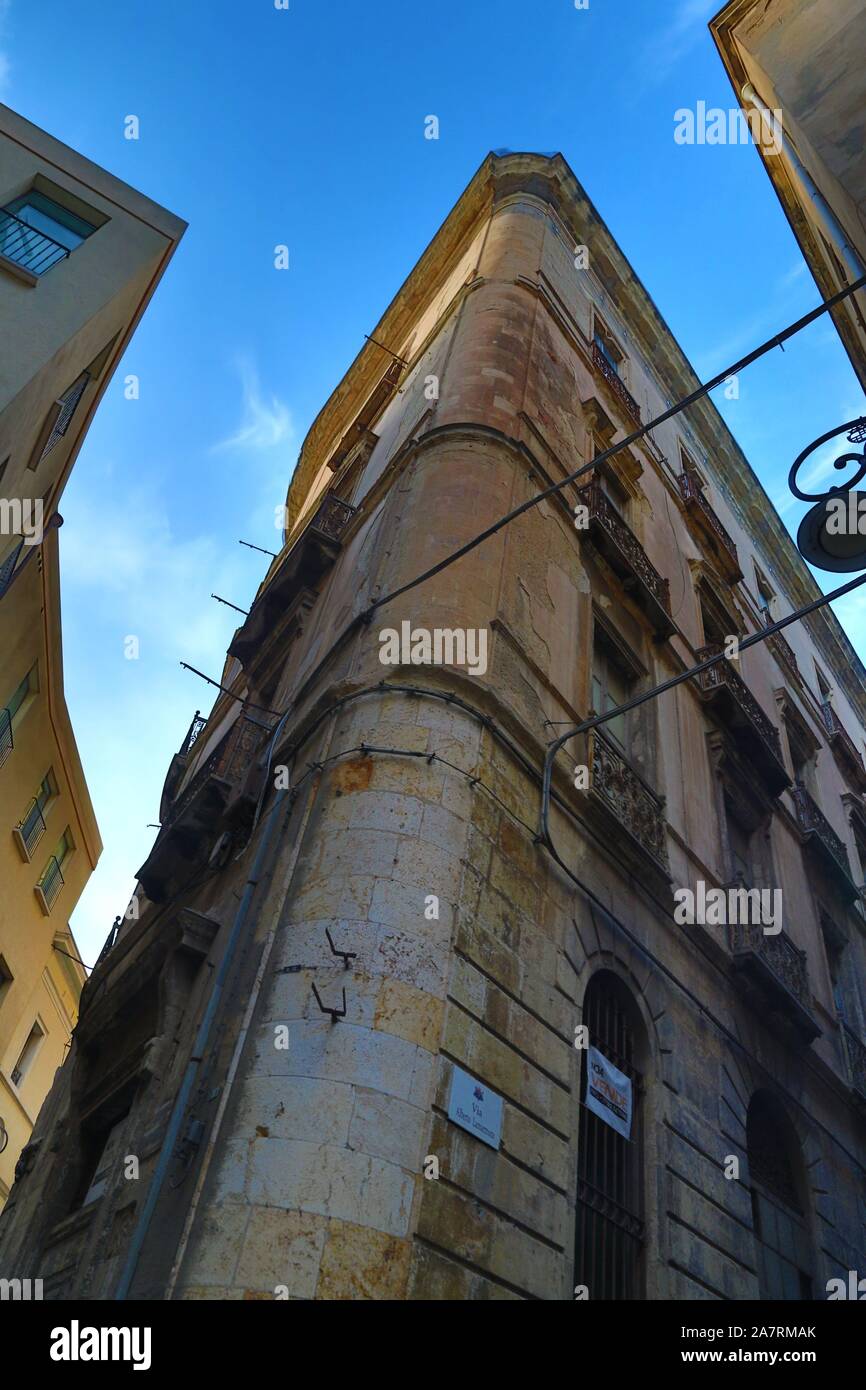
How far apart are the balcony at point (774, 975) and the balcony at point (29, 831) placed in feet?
45.4

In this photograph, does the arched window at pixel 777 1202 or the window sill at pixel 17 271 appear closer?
the arched window at pixel 777 1202

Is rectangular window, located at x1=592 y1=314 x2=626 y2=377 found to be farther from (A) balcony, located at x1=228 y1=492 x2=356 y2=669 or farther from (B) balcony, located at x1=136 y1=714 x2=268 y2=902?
(B) balcony, located at x1=136 y1=714 x2=268 y2=902

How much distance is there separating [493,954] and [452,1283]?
226 cm

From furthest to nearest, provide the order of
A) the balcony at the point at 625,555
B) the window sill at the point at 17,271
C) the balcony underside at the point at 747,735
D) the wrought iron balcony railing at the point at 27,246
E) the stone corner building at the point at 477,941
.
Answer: the balcony underside at the point at 747,735 < the balcony at the point at 625,555 < the wrought iron balcony railing at the point at 27,246 < the window sill at the point at 17,271 < the stone corner building at the point at 477,941

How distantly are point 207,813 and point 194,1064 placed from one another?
419 centimetres

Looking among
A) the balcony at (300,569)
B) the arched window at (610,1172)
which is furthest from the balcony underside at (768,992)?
the balcony at (300,569)

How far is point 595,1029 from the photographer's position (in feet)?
28.1

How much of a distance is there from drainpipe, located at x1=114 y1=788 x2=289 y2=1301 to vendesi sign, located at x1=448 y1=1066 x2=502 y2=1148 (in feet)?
6.82

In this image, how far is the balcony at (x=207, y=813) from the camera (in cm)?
1038

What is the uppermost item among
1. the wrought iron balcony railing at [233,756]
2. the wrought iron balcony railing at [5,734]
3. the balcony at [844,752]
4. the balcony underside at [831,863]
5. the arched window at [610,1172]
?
the balcony at [844,752]

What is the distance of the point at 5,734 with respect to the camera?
16.9m

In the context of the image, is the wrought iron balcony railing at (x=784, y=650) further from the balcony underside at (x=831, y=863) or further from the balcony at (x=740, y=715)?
the balcony at (x=740, y=715)

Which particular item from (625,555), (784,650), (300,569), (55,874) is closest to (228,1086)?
(300,569)

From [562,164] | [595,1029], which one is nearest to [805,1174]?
[595,1029]
